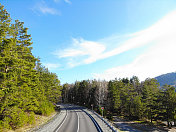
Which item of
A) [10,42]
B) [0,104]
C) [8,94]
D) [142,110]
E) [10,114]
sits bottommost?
[142,110]

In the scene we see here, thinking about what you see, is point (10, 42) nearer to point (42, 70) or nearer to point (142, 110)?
point (42, 70)

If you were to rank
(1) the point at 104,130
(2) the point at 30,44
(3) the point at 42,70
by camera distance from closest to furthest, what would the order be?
(1) the point at 104,130 → (2) the point at 30,44 → (3) the point at 42,70

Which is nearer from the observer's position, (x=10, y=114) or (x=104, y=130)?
(x=10, y=114)

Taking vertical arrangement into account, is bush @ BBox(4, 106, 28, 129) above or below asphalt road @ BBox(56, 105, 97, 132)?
above

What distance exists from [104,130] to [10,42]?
1787cm

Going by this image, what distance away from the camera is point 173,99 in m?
32.1

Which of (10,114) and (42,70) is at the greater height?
(42,70)

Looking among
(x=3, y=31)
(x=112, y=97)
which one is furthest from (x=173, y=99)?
(x=3, y=31)

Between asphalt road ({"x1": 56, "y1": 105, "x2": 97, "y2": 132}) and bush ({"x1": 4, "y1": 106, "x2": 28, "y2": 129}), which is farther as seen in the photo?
asphalt road ({"x1": 56, "y1": 105, "x2": 97, "y2": 132})

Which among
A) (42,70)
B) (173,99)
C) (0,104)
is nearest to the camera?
(0,104)

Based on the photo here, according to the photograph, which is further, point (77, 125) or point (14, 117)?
point (77, 125)

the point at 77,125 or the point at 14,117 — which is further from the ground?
the point at 14,117

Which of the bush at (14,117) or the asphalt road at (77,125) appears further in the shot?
the asphalt road at (77,125)

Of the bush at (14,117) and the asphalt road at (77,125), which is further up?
the bush at (14,117)
